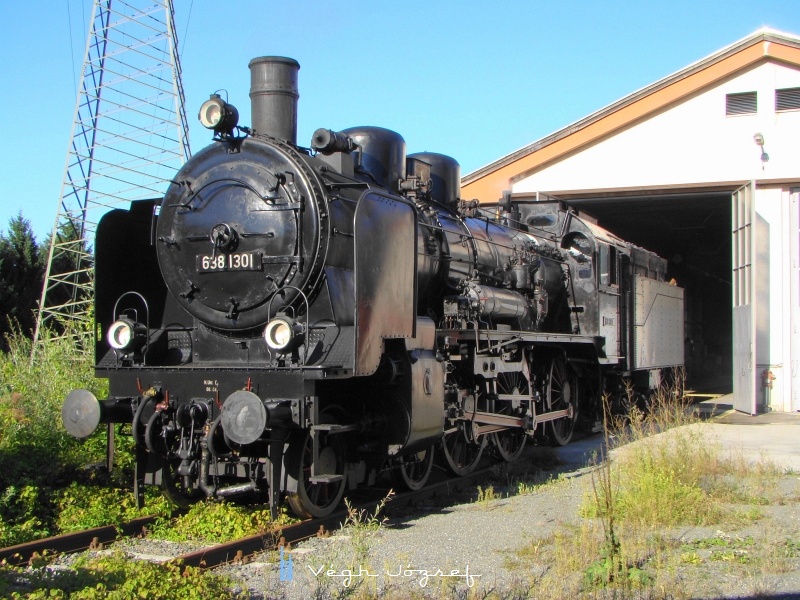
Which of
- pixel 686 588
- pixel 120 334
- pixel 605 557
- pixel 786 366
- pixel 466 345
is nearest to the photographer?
pixel 686 588

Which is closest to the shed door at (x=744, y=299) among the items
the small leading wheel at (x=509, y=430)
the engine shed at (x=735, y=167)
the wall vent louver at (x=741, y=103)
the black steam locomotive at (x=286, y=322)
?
the engine shed at (x=735, y=167)

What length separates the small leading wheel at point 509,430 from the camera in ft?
33.3

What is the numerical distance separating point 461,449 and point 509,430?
1.24m

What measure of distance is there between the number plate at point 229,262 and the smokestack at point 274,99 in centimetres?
122

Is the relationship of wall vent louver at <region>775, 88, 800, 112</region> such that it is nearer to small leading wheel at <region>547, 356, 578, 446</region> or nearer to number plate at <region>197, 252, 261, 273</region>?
small leading wheel at <region>547, 356, 578, 446</region>

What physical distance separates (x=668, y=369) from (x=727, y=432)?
469 centimetres

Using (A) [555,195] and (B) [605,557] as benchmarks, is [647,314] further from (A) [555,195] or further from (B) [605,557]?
(B) [605,557]

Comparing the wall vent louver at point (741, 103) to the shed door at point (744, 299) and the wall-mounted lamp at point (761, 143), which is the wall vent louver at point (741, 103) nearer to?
the wall-mounted lamp at point (761, 143)

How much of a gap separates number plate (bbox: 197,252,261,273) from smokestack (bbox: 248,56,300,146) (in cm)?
122

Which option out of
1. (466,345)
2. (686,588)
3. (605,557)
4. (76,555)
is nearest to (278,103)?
(466,345)

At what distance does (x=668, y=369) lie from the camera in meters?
18.6

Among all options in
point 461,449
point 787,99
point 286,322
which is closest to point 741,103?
point 787,99

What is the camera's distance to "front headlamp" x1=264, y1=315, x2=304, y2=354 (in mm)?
6418

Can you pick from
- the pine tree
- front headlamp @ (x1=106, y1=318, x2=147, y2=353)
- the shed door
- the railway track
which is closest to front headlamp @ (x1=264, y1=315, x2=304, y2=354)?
the railway track
